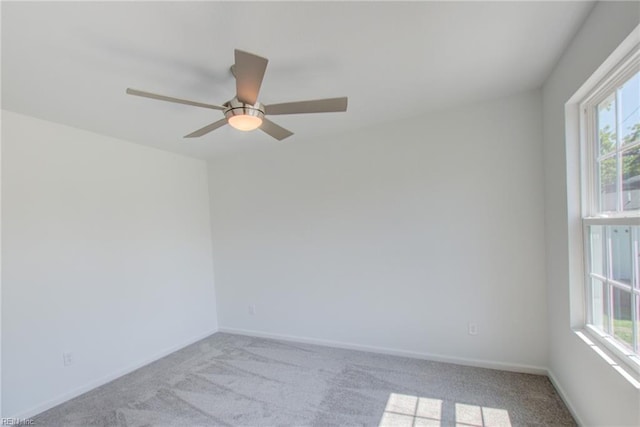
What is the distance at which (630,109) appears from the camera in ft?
4.89

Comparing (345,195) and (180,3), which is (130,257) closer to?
(345,195)

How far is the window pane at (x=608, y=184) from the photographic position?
64.9 inches

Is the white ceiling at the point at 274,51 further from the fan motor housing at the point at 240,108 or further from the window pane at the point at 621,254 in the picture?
the window pane at the point at 621,254

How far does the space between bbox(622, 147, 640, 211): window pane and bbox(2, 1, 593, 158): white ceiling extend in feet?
2.51

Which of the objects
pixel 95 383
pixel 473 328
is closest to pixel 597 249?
pixel 473 328

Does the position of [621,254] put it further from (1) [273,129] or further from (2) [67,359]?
(2) [67,359]

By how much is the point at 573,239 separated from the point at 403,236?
4.39 ft

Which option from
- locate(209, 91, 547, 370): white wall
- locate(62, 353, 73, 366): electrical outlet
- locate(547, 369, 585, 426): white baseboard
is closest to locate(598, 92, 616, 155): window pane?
locate(209, 91, 547, 370): white wall

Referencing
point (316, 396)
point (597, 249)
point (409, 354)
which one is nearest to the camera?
point (597, 249)

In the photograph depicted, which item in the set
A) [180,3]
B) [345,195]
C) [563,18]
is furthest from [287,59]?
[345,195]

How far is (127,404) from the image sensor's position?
2436 mm

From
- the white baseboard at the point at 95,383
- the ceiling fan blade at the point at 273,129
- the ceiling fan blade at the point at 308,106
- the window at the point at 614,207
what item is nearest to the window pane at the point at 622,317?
the window at the point at 614,207

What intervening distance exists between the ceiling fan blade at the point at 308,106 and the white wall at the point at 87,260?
2150mm

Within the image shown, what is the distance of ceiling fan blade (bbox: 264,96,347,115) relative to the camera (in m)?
1.70
